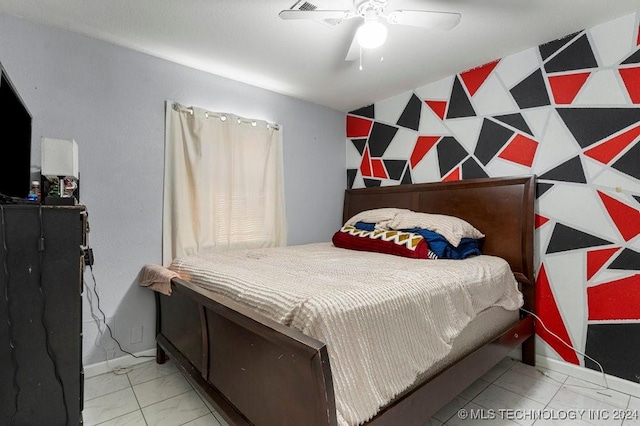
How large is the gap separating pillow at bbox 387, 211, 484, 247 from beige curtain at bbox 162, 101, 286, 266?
1.15m

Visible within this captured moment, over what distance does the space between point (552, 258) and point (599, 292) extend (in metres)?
0.32

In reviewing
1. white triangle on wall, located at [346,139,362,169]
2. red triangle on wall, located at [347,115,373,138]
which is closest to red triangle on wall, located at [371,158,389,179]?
white triangle on wall, located at [346,139,362,169]

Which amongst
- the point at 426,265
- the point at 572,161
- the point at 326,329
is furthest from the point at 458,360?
the point at 572,161

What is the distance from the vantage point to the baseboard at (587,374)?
1897 millimetres

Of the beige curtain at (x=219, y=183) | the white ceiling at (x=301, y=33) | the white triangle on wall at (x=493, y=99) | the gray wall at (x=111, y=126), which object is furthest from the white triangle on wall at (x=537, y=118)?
the gray wall at (x=111, y=126)

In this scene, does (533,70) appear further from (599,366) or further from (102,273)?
(102,273)

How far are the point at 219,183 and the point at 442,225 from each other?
1829 mm

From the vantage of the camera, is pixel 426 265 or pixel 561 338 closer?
pixel 426 265

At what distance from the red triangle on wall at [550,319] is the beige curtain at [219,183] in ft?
7.06

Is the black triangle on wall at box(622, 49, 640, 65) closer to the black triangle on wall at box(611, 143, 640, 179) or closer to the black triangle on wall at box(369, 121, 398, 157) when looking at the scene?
the black triangle on wall at box(611, 143, 640, 179)

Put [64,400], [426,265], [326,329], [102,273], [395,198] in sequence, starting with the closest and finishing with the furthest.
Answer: [326,329], [64,400], [426,265], [102,273], [395,198]

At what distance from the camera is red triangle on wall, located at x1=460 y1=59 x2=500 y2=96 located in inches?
102

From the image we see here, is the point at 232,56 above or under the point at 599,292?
above

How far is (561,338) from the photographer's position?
218 cm
